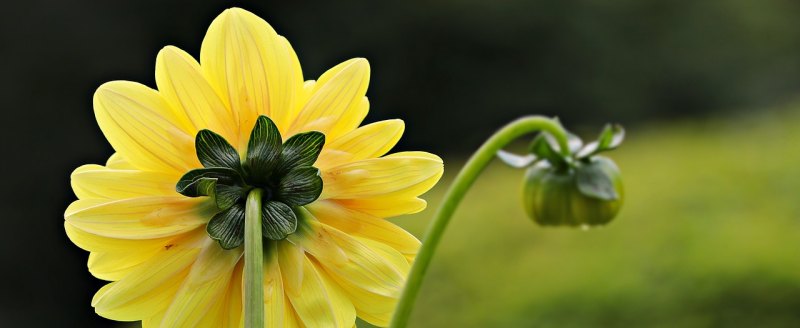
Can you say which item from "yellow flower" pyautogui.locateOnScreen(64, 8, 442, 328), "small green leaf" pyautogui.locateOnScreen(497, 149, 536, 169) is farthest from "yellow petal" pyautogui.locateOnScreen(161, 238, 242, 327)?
"small green leaf" pyautogui.locateOnScreen(497, 149, 536, 169)

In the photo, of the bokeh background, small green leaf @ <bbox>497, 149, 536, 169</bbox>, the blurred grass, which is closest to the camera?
small green leaf @ <bbox>497, 149, 536, 169</bbox>

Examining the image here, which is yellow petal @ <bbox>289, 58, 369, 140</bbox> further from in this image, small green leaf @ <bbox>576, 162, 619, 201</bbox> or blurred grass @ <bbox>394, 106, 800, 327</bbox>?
blurred grass @ <bbox>394, 106, 800, 327</bbox>

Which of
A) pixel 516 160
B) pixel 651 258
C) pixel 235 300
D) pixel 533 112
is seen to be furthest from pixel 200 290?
pixel 533 112

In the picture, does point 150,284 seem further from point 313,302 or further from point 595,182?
point 595,182

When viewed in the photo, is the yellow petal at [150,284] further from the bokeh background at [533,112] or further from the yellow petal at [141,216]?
the bokeh background at [533,112]

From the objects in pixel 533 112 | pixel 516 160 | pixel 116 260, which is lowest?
pixel 116 260

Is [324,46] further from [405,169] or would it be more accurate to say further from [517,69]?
[405,169]

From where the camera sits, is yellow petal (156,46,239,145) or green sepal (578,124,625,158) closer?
yellow petal (156,46,239,145)
